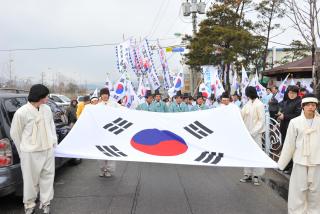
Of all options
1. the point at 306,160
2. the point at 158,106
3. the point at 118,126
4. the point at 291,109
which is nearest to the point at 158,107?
the point at 158,106

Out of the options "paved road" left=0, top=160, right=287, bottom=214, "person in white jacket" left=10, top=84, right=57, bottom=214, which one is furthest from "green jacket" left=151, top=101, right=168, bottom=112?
"person in white jacket" left=10, top=84, right=57, bottom=214

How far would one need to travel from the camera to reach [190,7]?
2561 cm

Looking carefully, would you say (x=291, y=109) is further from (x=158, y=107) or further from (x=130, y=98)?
(x=130, y=98)

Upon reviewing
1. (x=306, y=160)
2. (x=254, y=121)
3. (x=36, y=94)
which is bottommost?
(x=306, y=160)

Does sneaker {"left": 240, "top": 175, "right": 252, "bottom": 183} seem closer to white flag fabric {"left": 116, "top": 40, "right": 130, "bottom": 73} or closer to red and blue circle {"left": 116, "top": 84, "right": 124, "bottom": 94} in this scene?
red and blue circle {"left": 116, "top": 84, "right": 124, "bottom": 94}

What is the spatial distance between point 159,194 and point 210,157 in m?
1.15

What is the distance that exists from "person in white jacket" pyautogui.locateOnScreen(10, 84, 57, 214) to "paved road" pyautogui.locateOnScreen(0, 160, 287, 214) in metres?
0.53

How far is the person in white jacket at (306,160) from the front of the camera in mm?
4543

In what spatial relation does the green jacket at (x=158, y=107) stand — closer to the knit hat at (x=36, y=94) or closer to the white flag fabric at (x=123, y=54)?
the knit hat at (x=36, y=94)

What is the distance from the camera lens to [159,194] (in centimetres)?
617

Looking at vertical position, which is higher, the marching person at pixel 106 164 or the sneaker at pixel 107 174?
the marching person at pixel 106 164

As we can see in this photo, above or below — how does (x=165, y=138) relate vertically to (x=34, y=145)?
below

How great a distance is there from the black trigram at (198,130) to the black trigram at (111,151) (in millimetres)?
1276

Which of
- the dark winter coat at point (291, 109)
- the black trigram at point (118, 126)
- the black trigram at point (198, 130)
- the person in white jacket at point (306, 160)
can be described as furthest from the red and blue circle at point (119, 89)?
the person in white jacket at point (306, 160)
